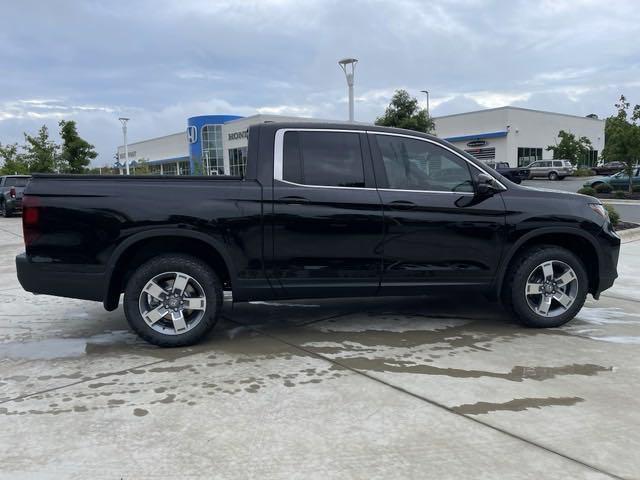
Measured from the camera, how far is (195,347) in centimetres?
470

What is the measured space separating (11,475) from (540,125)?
58295 mm

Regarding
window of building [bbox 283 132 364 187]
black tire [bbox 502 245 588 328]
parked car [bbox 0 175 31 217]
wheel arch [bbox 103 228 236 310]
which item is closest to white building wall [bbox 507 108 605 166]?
parked car [bbox 0 175 31 217]

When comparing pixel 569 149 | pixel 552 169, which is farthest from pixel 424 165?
pixel 569 149

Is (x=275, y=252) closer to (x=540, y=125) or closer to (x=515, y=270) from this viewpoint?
(x=515, y=270)

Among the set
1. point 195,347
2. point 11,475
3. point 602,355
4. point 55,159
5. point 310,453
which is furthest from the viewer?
point 55,159

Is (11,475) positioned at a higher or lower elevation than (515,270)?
lower

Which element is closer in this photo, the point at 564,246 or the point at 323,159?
the point at 323,159

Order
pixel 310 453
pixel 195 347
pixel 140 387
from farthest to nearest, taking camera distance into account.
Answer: pixel 195 347, pixel 140 387, pixel 310 453

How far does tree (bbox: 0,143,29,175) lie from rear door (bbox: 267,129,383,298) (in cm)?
4573

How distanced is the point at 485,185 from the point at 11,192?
21670 mm

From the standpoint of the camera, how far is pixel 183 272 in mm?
4523

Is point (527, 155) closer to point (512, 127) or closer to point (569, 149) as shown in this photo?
point (512, 127)

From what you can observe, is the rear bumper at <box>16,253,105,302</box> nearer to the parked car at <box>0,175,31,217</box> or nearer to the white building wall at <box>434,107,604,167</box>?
the parked car at <box>0,175,31,217</box>

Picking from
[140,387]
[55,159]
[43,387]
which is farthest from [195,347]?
[55,159]
